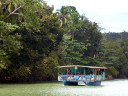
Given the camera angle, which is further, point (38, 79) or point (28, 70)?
point (38, 79)

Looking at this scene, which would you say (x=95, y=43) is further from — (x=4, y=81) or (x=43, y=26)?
(x=4, y=81)

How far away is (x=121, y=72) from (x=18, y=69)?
109 ft

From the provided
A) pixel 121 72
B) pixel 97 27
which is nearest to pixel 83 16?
pixel 97 27

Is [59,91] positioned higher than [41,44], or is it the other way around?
[41,44]

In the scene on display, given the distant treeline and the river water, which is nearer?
the river water

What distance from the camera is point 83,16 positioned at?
155ft

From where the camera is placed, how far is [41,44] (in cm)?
3003

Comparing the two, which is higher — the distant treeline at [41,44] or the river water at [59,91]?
the distant treeline at [41,44]

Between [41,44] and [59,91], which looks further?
[41,44]

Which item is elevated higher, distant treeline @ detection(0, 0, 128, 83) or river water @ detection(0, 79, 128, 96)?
distant treeline @ detection(0, 0, 128, 83)

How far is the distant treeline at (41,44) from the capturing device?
2166 centimetres

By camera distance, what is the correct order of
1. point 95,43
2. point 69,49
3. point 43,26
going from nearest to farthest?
point 43,26 < point 69,49 < point 95,43

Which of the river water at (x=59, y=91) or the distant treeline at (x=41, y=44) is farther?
the distant treeline at (x=41, y=44)

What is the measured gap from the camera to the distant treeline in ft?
71.1
